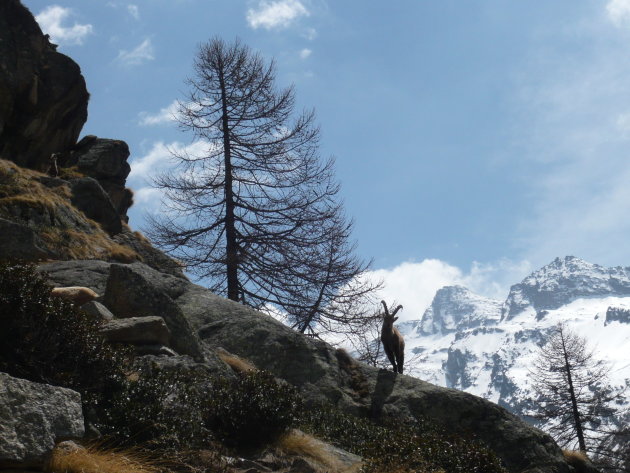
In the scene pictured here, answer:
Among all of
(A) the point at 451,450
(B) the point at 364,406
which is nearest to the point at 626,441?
(B) the point at 364,406

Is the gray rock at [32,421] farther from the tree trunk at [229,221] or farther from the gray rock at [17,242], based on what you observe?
the tree trunk at [229,221]

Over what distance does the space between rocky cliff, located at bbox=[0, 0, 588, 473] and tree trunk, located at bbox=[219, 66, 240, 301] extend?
1619 mm

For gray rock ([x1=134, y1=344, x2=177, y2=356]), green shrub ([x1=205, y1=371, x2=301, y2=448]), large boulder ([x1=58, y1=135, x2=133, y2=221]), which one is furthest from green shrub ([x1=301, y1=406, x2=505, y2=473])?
large boulder ([x1=58, y1=135, x2=133, y2=221])

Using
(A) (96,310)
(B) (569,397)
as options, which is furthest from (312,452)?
(B) (569,397)

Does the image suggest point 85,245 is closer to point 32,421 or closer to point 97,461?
point 97,461

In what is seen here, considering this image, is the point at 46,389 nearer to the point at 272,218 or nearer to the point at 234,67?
the point at 272,218

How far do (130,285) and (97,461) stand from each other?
4.97 meters

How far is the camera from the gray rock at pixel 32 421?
4.42 meters

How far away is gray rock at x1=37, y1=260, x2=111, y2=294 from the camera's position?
11867 mm

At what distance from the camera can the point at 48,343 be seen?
599 centimetres

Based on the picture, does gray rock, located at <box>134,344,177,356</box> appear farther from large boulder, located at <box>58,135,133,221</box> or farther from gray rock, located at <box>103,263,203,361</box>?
large boulder, located at <box>58,135,133,221</box>

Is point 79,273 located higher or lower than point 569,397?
lower

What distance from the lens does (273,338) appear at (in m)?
12.7

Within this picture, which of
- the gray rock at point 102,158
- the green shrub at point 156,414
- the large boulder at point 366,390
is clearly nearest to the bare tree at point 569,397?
the large boulder at point 366,390
